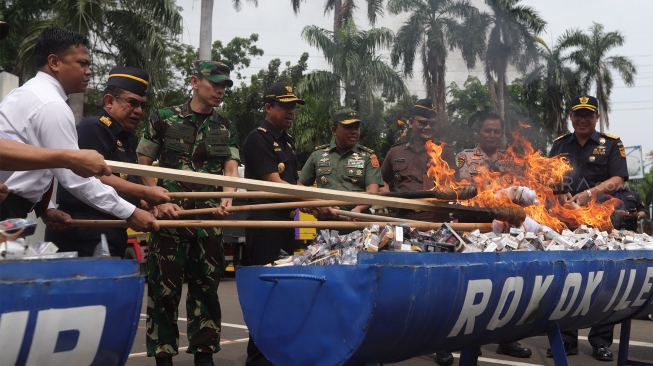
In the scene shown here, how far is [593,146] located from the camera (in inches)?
249

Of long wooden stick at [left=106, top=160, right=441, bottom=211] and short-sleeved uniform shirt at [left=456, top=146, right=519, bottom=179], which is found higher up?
short-sleeved uniform shirt at [left=456, top=146, right=519, bottom=179]

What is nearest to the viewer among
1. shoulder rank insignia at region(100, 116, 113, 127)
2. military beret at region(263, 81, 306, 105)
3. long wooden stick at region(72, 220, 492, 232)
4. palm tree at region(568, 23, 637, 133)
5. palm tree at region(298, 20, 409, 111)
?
long wooden stick at region(72, 220, 492, 232)

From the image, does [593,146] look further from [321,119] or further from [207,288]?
[321,119]

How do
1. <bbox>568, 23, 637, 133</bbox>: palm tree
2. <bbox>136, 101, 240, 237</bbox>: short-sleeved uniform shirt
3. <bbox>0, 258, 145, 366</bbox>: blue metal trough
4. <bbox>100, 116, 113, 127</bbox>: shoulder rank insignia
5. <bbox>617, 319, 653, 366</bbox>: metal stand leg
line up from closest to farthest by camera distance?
<bbox>0, 258, 145, 366</bbox>: blue metal trough < <bbox>100, 116, 113, 127</bbox>: shoulder rank insignia < <bbox>136, 101, 240, 237</bbox>: short-sleeved uniform shirt < <bbox>617, 319, 653, 366</bbox>: metal stand leg < <bbox>568, 23, 637, 133</bbox>: palm tree

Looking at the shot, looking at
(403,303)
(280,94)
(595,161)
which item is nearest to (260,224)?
(403,303)

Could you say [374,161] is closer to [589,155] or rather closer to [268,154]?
[268,154]

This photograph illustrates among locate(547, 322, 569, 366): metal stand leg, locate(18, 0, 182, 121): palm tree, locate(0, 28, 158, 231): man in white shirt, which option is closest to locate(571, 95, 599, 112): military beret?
locate(547, 322, 569, 366): metal stand leg

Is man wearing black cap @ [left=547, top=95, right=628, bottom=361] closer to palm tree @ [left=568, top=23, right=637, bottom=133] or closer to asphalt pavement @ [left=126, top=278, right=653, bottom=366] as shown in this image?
asphalt pavement @ [left=126, top=278, right=653, bottom=366]

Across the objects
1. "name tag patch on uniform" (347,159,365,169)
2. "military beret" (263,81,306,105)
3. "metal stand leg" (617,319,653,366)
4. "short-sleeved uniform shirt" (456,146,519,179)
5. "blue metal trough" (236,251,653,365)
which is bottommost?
"metal stand leg" (617,319,653,366)

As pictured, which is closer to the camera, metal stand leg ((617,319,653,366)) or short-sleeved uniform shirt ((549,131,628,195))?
metal stand leg ((617,319,653,366))

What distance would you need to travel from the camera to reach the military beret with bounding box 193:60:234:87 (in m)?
4.86

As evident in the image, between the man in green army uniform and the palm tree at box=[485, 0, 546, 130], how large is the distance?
240 cm

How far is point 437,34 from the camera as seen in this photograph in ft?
26.0

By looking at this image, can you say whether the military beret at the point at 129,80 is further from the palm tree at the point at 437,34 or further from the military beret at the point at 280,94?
the palm tree at the point at 437,34
